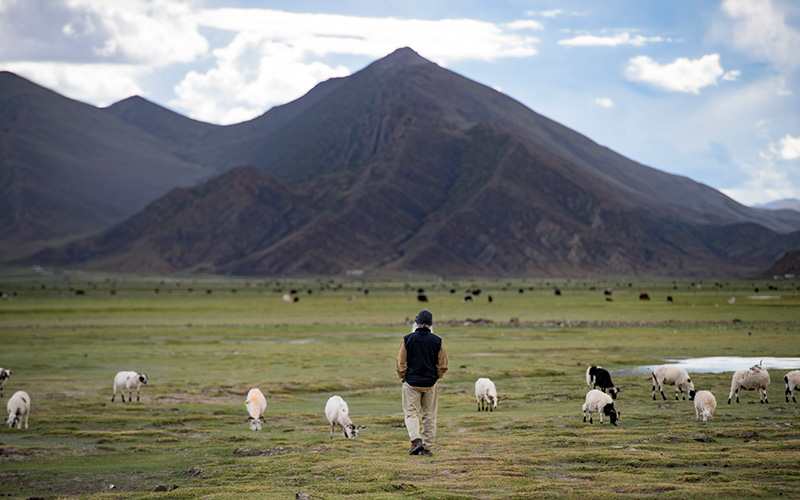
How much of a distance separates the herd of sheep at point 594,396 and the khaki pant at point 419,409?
3068 mm

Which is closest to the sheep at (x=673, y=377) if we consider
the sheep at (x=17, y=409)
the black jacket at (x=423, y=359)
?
the black jacket at (x=423, y=359)

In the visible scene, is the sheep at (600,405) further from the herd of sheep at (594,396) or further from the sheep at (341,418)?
the sheep at (341,418)

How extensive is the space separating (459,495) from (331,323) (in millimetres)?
51022

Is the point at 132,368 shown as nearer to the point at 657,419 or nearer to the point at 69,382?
the point at 69,382

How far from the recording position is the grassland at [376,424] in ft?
42.3

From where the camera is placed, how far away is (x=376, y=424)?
20219 millimetres

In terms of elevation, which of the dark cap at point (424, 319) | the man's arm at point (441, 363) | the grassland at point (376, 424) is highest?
the dark cap at point (424, 319)

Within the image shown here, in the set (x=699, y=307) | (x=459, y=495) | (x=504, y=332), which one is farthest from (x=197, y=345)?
(x=699, y=307)

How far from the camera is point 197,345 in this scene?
150ft

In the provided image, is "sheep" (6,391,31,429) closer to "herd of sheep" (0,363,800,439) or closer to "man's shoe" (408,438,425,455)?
"herd of sheep" (0,363,800,439)

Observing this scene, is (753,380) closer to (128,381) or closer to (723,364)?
(723,364)

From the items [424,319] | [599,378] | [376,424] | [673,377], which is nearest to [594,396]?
[599,378]

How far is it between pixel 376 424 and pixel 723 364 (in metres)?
17.2

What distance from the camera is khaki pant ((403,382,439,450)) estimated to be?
48.8ft
